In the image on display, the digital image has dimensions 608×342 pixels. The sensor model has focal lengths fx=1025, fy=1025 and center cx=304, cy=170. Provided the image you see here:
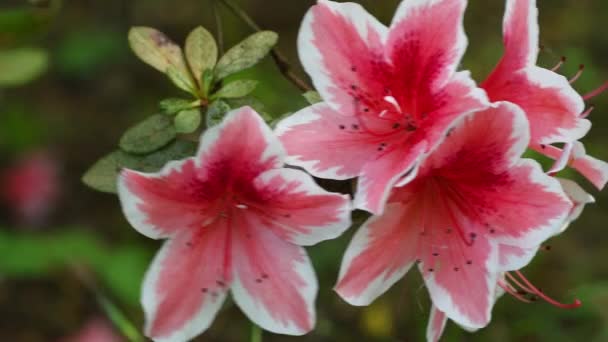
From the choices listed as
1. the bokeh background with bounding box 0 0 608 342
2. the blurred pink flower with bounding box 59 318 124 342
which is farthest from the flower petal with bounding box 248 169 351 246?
the blurred pink flower with bounding box 59 318 124 342

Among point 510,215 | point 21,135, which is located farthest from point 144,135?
point 21,135

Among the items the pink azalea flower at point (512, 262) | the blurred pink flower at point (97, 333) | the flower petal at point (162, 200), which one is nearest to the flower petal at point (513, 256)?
the pink azalea flower at point (512, 262)

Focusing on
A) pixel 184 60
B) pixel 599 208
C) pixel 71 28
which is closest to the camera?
pixel 184 60

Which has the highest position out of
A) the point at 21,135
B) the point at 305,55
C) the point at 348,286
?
the point at 305,55

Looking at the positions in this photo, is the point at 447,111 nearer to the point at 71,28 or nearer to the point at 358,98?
the point at 358,98

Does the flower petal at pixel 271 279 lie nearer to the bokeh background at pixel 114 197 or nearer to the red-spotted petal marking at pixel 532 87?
the red-spotted petal marking at pixel 532 87

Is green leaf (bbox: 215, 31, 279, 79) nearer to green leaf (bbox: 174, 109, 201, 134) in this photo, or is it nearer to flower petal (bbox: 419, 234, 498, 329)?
green leaf (bbox: 174, 109, 201, 134)

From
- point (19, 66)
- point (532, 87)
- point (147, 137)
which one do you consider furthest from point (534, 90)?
point (19, 66)
